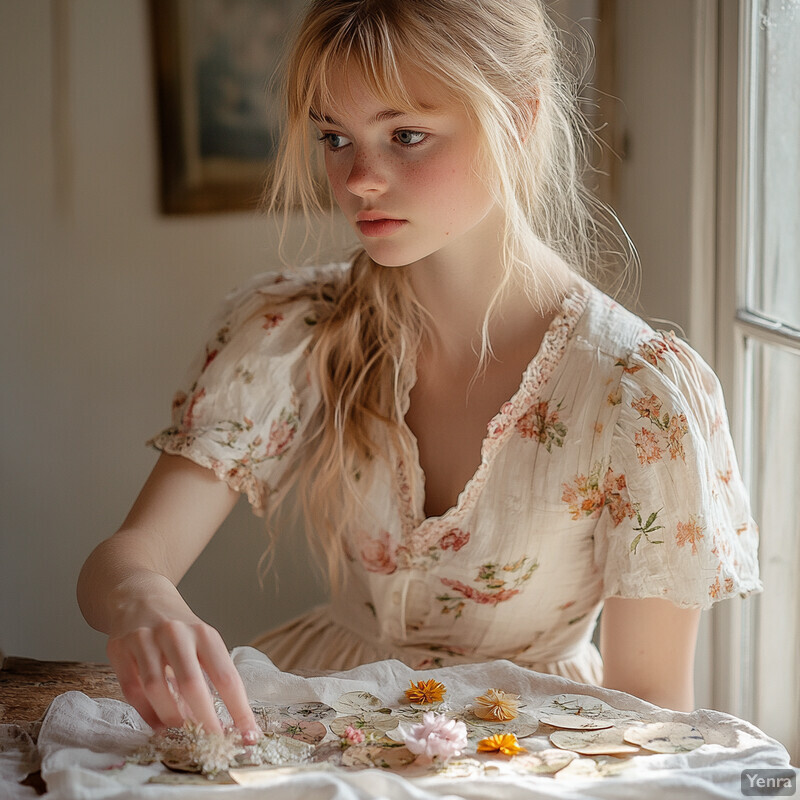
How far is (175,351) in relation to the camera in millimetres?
1622

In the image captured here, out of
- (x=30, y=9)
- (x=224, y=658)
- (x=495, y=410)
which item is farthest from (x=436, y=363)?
(x=30, y=9)

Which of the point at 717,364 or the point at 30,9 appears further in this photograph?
the point at 30,9

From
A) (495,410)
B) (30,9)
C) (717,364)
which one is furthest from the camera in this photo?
(30,9)

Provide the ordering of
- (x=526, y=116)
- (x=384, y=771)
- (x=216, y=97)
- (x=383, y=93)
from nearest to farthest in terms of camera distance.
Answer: (x=384, y=771)
(x=383, y=93)
(x=526, y=116)
(x=216, y=97)

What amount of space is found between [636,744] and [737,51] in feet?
2.77

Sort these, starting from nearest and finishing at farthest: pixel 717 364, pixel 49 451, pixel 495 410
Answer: pixel 495 410 → pixel 717 364 → pixel 49 451

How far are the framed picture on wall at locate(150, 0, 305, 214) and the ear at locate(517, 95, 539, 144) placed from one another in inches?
23.5

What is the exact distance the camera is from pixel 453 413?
1.08 m

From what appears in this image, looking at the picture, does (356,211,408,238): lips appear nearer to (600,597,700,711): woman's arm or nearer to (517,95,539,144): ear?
(517,95,539,144): ear

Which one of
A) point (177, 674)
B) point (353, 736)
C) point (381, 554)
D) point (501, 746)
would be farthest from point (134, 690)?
point (381, 554)

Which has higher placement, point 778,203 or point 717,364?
point 778,203

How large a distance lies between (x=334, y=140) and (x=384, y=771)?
62cm

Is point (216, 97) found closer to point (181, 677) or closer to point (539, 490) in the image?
point (539, 490)

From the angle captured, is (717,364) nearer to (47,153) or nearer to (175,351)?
(175,351)
